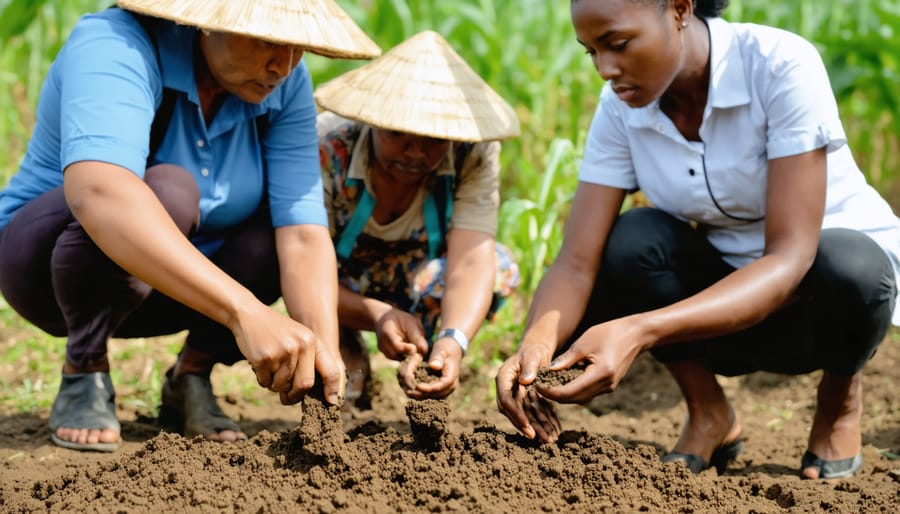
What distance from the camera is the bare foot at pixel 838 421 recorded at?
2715 millimetres

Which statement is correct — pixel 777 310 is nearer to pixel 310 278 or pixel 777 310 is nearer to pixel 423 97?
pixel 423 97

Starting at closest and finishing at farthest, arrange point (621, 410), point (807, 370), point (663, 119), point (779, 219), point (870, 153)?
point (779, 219) < point (663, 119) < point (807, 370) < point (621, 410) < point (870, 153)

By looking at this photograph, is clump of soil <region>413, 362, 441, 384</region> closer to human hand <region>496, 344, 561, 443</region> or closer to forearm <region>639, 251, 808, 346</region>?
human hand <region>496, 344, 561, 443</region>

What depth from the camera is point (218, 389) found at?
3467 millimetres

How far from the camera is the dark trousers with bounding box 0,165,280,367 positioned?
2562 millimetres

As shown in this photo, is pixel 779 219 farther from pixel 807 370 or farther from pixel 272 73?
pixel 272 73

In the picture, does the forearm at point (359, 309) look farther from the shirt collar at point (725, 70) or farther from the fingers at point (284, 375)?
the shirt collar at point (725, 70)

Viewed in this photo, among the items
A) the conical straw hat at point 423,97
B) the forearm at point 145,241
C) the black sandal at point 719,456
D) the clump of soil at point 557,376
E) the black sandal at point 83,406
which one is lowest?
the black sandal at point 83,406

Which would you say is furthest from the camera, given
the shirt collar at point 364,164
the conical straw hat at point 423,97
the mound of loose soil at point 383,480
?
the shirt collar at point 364,164

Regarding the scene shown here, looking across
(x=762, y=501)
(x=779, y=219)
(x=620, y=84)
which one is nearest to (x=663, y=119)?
(x=620, y=84)

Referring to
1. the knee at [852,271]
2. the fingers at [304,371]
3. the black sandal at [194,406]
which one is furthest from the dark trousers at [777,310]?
the black sandal at [194,406]

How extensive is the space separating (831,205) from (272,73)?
1521mm

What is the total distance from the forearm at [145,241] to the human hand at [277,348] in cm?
4

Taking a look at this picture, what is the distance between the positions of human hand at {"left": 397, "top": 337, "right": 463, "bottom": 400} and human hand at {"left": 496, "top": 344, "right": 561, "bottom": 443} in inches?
8.5
